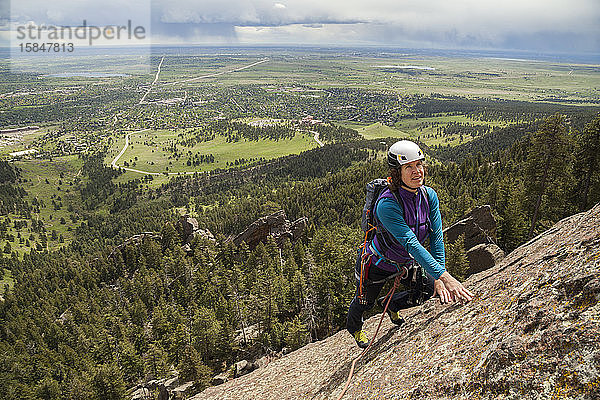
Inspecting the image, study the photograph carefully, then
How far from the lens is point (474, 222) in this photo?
114 feet

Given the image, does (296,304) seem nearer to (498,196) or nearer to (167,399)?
(167,399)

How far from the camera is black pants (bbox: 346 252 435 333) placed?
7500 mm

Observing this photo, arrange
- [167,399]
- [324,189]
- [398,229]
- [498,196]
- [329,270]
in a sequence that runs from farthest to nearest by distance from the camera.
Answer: [324,189], [498,196], [329,270], [167,399], [398,229]

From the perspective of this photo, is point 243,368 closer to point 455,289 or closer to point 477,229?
point 477,229

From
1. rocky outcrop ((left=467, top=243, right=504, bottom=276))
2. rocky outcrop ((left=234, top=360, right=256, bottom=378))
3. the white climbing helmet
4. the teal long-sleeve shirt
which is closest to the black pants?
the teal long-sleeve shirt

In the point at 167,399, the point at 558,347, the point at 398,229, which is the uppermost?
the point at 398,229

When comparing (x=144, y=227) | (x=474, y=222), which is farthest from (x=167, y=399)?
(x=144, y=227)

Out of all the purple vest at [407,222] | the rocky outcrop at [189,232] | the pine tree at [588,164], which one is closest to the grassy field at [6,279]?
the rocky outcrop at [189,232]

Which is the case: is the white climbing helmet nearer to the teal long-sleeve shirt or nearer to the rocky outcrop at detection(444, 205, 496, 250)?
→ the teal long-sleeve shirt

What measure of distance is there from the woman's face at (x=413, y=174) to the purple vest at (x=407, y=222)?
28cm

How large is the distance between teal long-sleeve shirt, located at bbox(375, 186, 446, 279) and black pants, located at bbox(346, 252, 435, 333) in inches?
40.3

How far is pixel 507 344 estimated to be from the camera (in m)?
4.73

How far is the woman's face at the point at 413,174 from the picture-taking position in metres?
5.90

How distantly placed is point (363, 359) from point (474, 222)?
30846 millimetres
